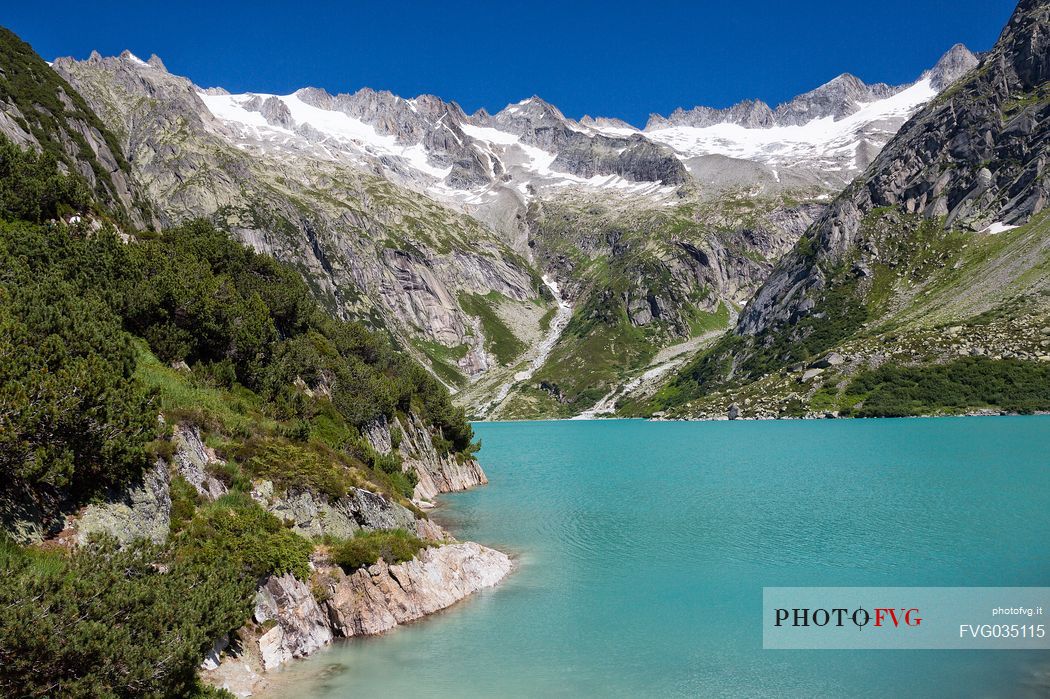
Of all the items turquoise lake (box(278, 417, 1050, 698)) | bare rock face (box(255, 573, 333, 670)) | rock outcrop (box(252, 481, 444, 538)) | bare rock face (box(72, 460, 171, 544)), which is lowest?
turquoise lake (box(278, 417, 1050, 698))

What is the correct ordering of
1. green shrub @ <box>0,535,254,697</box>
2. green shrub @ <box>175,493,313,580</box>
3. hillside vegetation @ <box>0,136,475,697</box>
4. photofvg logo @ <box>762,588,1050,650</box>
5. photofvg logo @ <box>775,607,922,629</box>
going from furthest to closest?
photofvg logo @ <box>775,607,922,629</box> → photofvg logo @ <box>762,588,1050,650</box> → green shrub @ <box>175,493,313,580</box> → hillside vegetation @ <box>0,136,475,697</box> → green shrub @ <box>0,535,254,697</box>

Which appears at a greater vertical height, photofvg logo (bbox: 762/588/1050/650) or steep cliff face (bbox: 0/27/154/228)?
steep cliff face (bbox: 0/27/154/228)

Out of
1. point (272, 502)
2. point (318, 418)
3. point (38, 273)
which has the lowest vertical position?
point (272, 502)

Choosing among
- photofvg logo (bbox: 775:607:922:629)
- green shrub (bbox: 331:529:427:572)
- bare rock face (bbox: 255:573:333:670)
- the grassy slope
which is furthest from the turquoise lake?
the grassy slope

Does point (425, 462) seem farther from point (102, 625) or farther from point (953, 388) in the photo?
point (953, 388)

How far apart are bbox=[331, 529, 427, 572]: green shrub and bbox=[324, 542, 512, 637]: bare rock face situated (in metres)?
0.33

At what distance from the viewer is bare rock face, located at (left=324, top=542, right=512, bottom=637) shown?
25.7 meters

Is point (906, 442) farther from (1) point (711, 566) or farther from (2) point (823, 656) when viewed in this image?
(2) point (823, 656)

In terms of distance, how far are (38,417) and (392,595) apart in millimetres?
16098

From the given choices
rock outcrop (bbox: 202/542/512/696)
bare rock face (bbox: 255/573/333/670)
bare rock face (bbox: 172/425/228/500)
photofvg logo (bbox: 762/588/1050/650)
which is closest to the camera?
rock outcrop (bbox: 202/542/512/696)

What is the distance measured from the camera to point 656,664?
2256 cm

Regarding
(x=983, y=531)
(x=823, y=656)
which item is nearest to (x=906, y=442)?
(x=983, y=531)

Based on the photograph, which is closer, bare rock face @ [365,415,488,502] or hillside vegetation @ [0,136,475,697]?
hillside vegetation @ [0,136,475,697]

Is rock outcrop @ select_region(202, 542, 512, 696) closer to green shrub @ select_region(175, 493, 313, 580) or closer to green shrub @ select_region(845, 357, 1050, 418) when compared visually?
green shrub @ select_region(175, 493, 313, 580)
